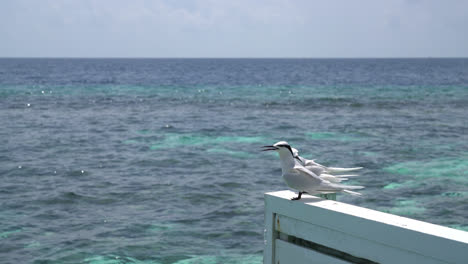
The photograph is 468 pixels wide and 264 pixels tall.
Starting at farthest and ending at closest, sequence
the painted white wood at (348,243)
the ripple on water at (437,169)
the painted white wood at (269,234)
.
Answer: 1. the ripple on water at (437,169)
2. the painted white wood at (269,234)
3. the painted white wood at (348,243)

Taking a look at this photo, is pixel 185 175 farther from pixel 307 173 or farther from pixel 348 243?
pixel 348 243

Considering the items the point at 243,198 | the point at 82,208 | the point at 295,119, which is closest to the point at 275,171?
the point at 243,198

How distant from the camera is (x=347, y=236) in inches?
124

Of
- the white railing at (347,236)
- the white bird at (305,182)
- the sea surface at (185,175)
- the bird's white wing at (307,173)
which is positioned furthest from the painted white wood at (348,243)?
the sea surface at (185,175)

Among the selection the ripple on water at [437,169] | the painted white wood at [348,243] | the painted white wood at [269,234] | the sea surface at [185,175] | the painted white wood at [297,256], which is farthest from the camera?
the ripple on water at [437,169]

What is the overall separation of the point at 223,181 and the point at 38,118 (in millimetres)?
17206

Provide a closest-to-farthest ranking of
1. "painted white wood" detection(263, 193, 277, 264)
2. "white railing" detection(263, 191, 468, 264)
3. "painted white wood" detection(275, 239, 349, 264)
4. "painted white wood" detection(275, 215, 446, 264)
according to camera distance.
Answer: "white railing" detection(263, 191, 468, 264) < "painted white wood" detection(275, 215, 446, 264) < "painted white wood" detection(275, 239, 349, 264) < "painted white wood" detection(263, 193, 277, 264)

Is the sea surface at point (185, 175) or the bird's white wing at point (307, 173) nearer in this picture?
the bird's white wing at point (307, 173)

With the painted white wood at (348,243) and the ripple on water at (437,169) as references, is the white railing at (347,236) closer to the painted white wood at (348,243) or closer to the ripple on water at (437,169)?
the painted white wood at (348,243)

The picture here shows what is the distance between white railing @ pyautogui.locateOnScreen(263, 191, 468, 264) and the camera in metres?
2.75

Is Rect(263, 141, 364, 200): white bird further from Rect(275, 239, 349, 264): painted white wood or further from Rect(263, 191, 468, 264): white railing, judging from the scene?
Rect(275, 239, 349, 264): painted white wood

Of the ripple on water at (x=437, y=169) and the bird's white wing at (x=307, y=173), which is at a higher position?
the bird's white wing at (x=307, y=173)

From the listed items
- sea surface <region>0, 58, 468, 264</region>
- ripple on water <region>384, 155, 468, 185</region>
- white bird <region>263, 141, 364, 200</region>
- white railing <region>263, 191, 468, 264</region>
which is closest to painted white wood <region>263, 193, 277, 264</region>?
white railing <region>263, 191, 468, 264</region>

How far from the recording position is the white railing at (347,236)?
275 centimetres
